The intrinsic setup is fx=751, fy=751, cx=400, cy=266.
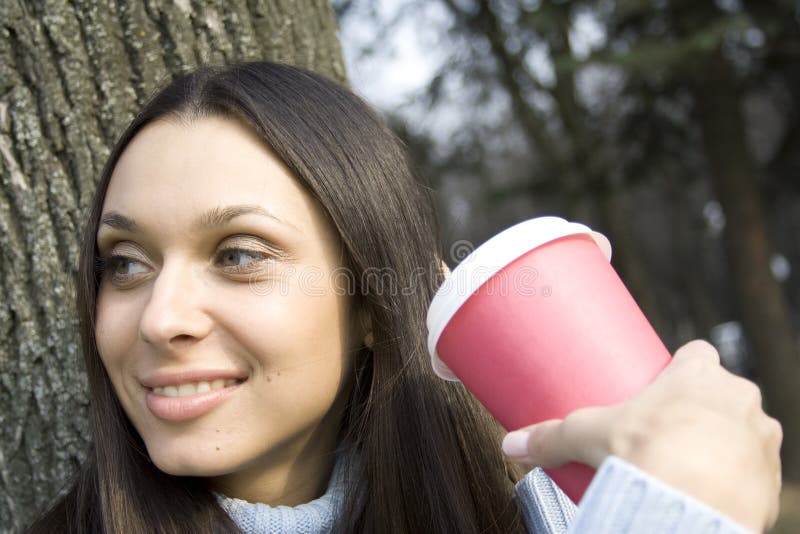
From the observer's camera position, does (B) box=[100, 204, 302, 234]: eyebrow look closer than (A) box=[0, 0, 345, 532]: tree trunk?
Yes

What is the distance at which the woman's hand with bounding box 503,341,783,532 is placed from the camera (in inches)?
46.0

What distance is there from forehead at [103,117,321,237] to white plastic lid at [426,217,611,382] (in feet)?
1.51

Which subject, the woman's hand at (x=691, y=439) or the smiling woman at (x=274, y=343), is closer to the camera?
the woman's hand at (x=691, y=439)

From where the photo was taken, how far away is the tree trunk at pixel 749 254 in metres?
7.71

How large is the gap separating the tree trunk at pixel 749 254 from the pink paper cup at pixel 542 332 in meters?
6.85

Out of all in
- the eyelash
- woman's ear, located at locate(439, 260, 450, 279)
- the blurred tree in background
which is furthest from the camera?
the blurred tree in background

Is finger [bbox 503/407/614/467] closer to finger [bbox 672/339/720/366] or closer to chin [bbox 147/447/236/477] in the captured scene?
finger [bbox 672/339/720/366]

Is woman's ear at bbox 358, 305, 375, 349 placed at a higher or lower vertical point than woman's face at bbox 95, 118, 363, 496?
lower

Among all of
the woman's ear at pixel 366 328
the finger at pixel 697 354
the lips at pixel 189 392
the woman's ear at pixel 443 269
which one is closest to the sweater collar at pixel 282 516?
the lips at pixel 189 392

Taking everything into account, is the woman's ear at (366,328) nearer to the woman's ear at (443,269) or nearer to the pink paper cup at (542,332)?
the woman's ear at (443,269)

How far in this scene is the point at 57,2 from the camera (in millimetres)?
2156

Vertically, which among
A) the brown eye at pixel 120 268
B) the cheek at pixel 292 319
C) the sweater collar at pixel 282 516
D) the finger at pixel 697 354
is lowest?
the sweater collar at pixel 282 516

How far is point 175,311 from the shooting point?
1.57 m

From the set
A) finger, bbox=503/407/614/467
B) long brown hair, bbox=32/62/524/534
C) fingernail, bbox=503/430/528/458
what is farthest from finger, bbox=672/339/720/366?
long brown hair, bbox=32/62/524/534
